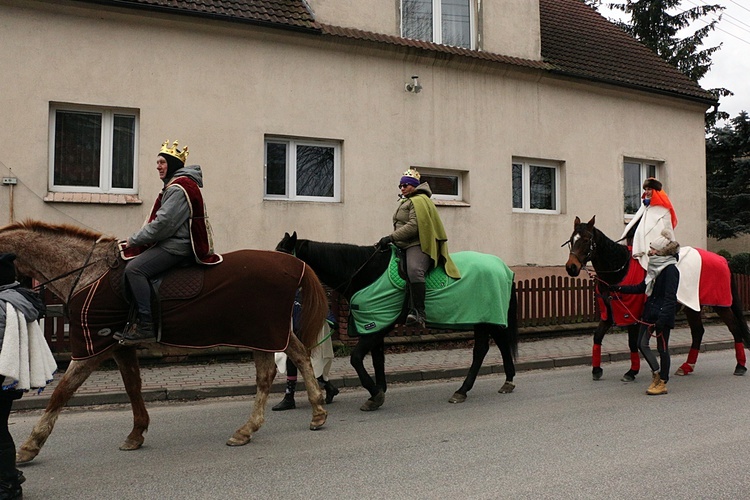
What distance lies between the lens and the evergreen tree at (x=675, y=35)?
2561 cm

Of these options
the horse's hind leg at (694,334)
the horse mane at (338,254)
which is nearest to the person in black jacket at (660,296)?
the horse's hind leg at (694,334)

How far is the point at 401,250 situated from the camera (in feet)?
23.9

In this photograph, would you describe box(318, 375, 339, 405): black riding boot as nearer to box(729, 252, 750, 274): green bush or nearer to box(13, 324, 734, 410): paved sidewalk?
box(13, 324, 734, 410): paved sidewalk

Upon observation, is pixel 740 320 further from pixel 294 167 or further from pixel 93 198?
pixel 93 198

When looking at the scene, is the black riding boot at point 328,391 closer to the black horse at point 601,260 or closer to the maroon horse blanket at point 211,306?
the maroon horse blanket at point 211,306

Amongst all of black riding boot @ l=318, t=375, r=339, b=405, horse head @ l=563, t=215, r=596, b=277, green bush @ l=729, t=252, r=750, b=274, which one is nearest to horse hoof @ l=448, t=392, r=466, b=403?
black riding boot @ l=318, t=375, r=339, b=405

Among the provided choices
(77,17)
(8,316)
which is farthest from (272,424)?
(77,17)

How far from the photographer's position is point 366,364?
32.0ft

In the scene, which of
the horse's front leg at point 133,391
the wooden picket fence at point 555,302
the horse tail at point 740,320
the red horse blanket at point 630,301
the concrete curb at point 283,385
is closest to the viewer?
the horse's front leg at point 133,391

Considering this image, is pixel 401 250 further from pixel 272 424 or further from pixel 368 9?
pixel 368 9

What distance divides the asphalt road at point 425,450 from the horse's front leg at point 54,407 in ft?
0.42

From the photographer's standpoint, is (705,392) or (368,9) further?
(368,9)

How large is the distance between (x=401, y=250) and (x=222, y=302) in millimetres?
2440

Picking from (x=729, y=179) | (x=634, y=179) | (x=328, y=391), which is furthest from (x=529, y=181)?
(x=729, y=179)
